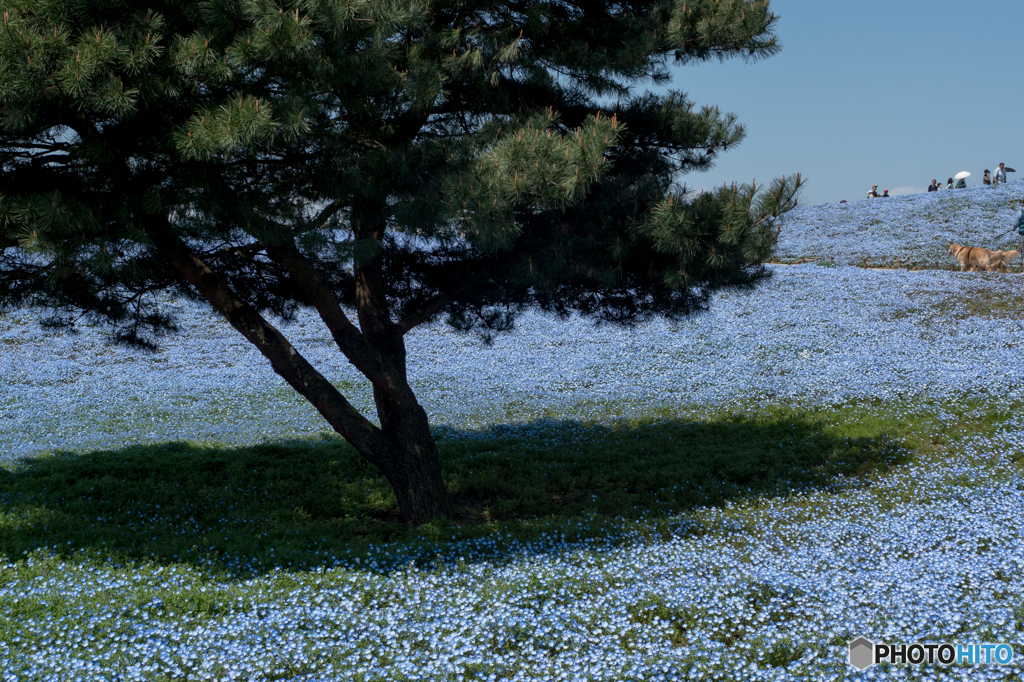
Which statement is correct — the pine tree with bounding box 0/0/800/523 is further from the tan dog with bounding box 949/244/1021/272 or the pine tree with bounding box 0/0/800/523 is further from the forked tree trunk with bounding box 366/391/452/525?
the tan dog with bounding box 949/244/1021/272

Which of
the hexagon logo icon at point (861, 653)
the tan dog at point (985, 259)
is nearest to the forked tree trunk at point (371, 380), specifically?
the hexagon logo icon at point (861, 653)

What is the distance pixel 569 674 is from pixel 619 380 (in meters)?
10.1

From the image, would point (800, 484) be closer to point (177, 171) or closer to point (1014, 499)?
point (1014, 499)

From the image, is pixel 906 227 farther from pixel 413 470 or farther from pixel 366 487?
pixel 413 470

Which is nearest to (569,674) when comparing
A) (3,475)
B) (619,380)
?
(3,475)

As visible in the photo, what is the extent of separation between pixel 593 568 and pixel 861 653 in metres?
2.16

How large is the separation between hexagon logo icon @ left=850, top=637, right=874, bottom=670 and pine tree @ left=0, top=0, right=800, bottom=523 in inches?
131

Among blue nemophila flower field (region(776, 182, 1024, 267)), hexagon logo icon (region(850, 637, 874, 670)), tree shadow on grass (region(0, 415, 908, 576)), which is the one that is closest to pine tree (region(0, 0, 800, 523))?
tree shadow on grass (region(0, 415, 908, 576))

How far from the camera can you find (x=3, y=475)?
9.06m

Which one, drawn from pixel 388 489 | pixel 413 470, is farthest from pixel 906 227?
pixel 413 470

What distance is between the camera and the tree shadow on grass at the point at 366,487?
6910mm

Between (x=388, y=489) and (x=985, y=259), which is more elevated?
(x=985, y=259)

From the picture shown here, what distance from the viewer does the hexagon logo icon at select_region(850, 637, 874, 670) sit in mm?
4730

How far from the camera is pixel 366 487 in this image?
29.7 feet
